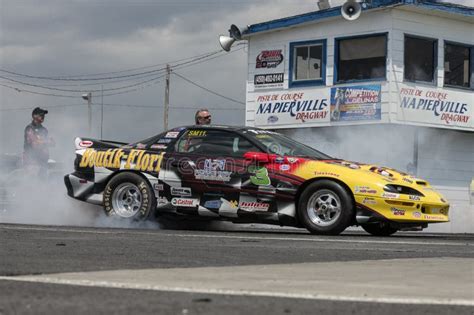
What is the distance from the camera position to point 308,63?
75.6 ft

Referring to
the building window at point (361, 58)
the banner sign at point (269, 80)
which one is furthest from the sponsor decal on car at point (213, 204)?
the banner sign at point (269, 80)

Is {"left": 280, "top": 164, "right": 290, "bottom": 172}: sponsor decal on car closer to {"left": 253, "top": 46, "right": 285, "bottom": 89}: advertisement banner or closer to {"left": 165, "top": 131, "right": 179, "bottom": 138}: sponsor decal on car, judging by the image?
{"left": 165, "top": 131, "right": 179, "bottom": 138}: sponsor decal on car

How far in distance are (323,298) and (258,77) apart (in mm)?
19513

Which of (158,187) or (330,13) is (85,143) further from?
(330,13)

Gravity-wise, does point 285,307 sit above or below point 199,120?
below

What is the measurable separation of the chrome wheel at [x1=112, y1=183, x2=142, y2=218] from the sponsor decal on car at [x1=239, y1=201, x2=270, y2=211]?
1524 millimetres

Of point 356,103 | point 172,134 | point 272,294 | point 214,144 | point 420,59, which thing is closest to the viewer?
point 272,294

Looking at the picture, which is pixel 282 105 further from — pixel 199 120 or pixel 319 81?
pixel 199 120

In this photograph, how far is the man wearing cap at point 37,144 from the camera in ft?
51.5

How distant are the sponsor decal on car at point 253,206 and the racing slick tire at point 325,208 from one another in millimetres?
479

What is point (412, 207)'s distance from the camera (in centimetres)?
1100

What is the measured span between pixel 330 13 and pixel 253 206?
11.7 metres

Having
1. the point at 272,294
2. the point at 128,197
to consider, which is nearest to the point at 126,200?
the point at 128,197

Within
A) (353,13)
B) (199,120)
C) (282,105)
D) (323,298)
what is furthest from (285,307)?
(282,105)
